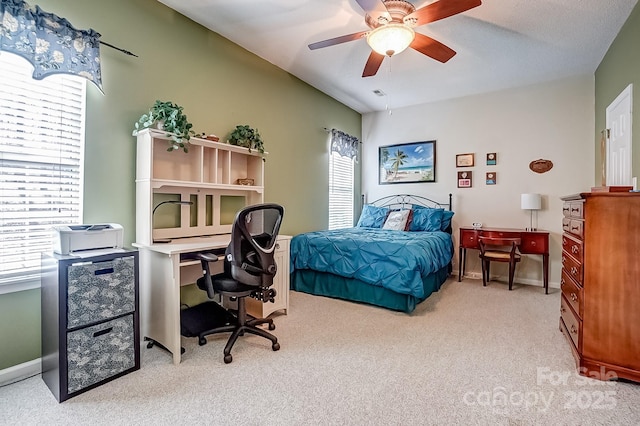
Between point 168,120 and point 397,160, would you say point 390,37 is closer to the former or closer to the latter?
point 168,120

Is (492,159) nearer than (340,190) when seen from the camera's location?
Yes

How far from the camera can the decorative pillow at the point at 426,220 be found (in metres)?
4.56

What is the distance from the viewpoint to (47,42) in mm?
2010

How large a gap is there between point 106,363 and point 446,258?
3.71 meters

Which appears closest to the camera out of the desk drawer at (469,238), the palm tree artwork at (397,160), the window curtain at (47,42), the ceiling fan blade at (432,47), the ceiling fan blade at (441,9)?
the window curtain at (47,42)

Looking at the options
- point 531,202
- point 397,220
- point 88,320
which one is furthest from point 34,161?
point 531,202

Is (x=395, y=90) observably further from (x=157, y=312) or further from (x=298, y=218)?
(x=157, y=312)

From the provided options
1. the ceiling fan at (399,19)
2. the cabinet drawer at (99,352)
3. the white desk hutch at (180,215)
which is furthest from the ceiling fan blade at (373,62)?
the cabinet drawer at (99,352)

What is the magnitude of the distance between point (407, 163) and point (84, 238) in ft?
15.1

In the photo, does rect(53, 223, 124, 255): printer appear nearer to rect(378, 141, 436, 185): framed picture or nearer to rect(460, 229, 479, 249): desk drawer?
rect(460, 229, 479, 249): desk drawer

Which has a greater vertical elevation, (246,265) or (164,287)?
(246,265)

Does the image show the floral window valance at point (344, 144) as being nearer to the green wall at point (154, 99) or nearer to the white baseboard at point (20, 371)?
the green wall at point (154, 99)

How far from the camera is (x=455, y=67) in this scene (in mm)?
3834

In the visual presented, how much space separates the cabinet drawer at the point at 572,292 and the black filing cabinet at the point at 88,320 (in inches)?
117
